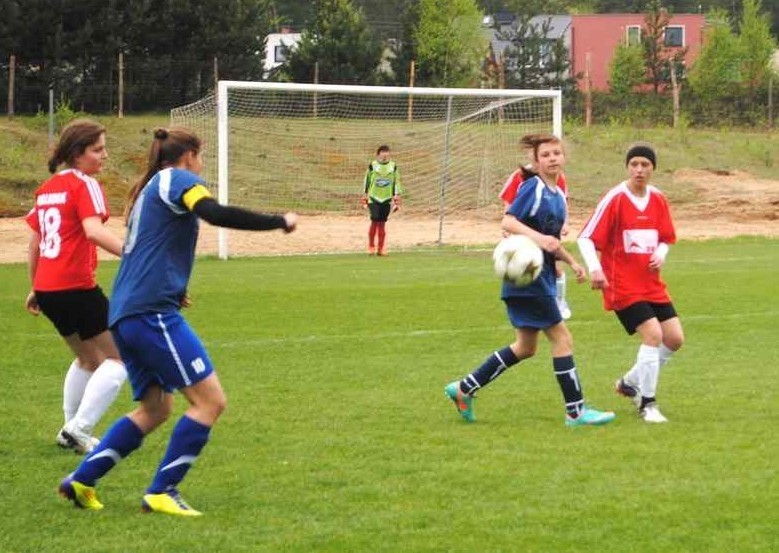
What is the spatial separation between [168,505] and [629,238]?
12.0 ft

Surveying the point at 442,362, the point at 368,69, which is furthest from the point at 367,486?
the point at 368,69

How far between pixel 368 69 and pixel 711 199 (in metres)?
12.4

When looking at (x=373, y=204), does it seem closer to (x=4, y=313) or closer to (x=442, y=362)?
(x=4, y=313)

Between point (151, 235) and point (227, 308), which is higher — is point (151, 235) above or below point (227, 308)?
above

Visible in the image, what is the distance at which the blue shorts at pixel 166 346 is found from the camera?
622cm

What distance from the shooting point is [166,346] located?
6219 mm

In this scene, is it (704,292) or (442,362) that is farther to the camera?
(704,292)

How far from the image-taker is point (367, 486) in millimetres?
6945

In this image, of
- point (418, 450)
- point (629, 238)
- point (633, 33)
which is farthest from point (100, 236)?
point (633, 33)

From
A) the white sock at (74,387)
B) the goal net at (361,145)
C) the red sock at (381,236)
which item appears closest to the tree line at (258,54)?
the goal net at (361,145)

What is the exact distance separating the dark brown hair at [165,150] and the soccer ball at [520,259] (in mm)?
2444

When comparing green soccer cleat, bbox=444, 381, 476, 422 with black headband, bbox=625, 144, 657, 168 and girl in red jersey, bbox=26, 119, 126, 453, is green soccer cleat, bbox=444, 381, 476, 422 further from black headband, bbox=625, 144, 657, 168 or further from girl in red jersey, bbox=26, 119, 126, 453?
girl in red jersey, bbox=26, 119, 126, 453

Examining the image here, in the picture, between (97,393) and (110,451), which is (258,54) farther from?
(110,451)

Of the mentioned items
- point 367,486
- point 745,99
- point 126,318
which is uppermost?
point 745,99
